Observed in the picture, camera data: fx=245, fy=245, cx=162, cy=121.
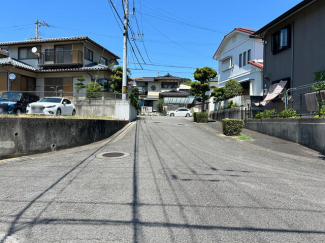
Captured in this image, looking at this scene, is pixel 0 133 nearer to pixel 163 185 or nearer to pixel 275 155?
pixel 163 185

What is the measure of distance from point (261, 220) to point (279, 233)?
0.34 metres

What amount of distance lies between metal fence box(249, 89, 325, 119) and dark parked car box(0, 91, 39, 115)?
13337 millimetres

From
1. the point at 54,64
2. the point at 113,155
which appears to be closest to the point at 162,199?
the point at 113,155

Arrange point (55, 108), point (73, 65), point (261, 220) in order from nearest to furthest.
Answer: point (261, 220) < point (55, 108) < point (73, 65)

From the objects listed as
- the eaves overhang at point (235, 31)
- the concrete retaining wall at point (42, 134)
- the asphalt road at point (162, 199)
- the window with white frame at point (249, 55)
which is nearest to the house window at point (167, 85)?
the eaves overhang at point (235, 31)

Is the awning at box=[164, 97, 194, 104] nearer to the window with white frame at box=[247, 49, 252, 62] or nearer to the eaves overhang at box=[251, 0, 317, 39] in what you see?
the window with white frame at box=[247, 49, 252, 62]

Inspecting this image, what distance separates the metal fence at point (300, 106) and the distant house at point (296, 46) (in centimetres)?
52

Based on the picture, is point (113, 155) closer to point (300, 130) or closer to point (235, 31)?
point (300, 130)

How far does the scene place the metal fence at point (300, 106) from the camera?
924 centimetres

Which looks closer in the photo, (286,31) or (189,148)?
(189,148)

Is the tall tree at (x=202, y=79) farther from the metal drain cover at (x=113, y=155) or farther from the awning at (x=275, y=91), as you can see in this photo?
the metal drain cover at (x=113, y=155)

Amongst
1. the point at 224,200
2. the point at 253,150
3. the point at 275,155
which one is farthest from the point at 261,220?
the point at 253,150

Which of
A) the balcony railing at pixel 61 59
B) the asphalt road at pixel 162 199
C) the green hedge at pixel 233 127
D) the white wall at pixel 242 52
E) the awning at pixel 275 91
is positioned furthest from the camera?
the balcony railing at pixel 61 59

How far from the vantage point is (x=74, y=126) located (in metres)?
9.38
